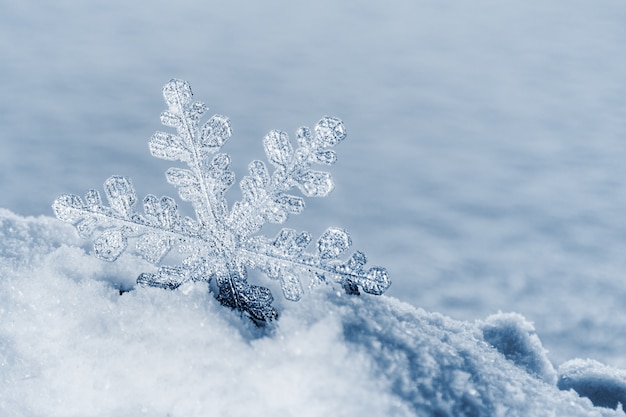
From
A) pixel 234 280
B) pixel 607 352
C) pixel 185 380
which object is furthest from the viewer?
pixel 607 352

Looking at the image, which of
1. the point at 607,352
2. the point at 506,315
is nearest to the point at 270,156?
the point at 506,315

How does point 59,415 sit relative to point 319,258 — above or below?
below

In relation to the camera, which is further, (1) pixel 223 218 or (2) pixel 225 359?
(1) pixel 223 218

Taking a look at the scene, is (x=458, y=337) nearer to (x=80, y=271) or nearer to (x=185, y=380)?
(x=185, y=380)

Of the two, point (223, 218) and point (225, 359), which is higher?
point (223, 218)
